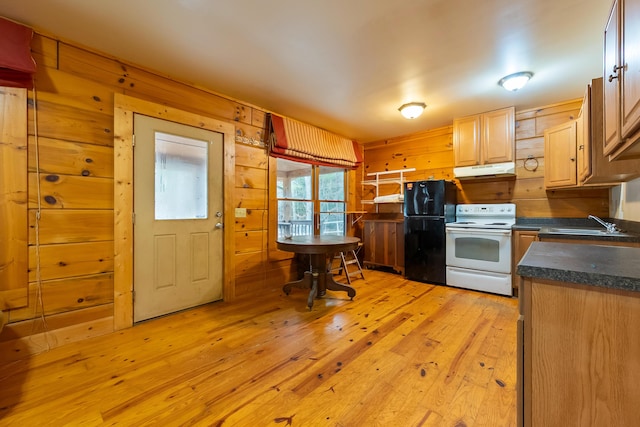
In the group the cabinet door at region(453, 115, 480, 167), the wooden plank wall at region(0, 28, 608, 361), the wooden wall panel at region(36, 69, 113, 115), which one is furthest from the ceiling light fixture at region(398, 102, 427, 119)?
the wooden wall panel at region(36, 69, 113, 115)

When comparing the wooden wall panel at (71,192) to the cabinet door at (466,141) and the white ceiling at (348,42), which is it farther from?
the cabinet door at (466,141)

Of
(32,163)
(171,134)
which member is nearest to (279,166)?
(171,134)

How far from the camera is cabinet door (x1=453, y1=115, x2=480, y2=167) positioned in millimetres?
3666

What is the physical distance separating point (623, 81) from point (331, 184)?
3.69 metres

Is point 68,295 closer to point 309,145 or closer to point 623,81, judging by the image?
point 309,145

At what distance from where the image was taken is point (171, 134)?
270 cm

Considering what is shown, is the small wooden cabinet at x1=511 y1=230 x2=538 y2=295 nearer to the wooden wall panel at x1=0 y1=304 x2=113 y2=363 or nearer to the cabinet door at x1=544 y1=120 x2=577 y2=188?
the cabinet door at x1=544 y1=120 x2=577 y2=188

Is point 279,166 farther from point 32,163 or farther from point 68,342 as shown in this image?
point 68,342

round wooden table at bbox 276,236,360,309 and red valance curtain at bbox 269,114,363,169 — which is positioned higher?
red valance curtain at bbox 269,114,363,169

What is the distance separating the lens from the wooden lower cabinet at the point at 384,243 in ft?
14.2

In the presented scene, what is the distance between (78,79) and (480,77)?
3593 millimetres

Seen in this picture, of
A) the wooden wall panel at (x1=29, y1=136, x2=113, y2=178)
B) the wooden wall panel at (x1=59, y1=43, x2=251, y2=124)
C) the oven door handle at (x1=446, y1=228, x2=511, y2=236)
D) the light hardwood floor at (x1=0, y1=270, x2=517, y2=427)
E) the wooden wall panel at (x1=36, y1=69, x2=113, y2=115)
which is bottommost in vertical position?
the light hardwood floor at (x1=0, y1=270, x2=517, y2=427)

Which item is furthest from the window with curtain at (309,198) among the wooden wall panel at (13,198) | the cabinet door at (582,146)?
the cabinet door at (582,146)

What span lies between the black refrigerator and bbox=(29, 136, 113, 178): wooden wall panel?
360cm
